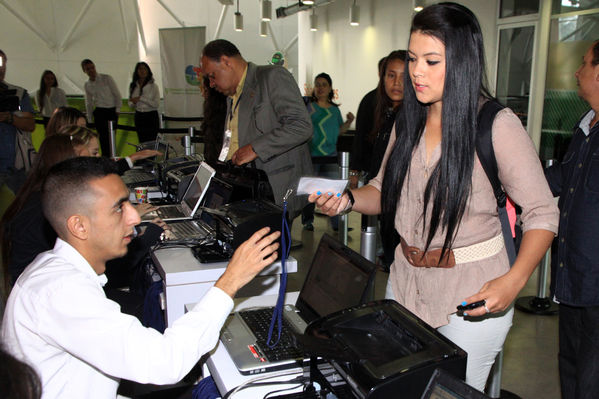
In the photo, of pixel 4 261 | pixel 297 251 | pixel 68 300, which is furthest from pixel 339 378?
pixel 297 251

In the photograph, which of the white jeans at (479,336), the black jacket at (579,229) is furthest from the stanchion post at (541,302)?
the white jeans at (479,336)

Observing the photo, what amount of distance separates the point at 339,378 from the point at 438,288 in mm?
467

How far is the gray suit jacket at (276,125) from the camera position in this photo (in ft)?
9.93

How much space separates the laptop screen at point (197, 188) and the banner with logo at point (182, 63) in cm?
848

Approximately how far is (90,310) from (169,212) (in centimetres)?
209

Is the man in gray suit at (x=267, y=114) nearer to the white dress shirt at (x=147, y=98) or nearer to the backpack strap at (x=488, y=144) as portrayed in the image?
the backpack strap at (x=488, y=144)

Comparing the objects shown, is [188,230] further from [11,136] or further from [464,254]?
[11,136]

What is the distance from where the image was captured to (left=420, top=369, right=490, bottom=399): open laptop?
0.85 metres

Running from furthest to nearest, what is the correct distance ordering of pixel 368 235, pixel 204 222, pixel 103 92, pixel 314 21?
pixel 314 21 → pixel 103 92 → pixel 204 222 → pixel 368 235

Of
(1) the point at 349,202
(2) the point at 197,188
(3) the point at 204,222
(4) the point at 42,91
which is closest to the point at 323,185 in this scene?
(1) the point at 349,202

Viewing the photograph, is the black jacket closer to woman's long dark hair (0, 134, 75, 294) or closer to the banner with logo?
woman's long dark hair (0, 134, 75, 294)

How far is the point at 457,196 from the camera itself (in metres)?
1.39

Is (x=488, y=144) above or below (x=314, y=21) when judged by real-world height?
below

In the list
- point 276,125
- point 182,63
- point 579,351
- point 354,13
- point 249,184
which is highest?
point 354,13
